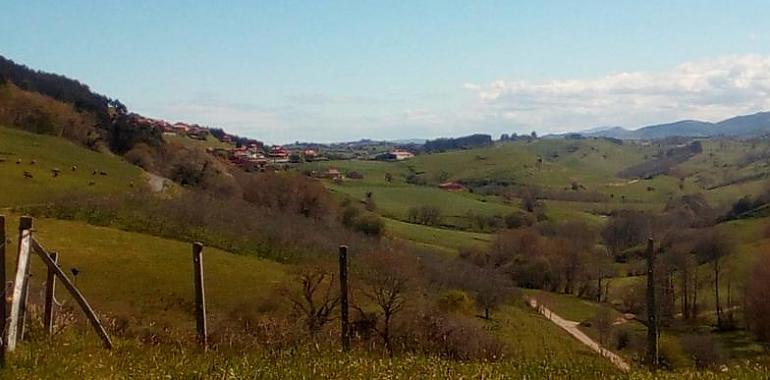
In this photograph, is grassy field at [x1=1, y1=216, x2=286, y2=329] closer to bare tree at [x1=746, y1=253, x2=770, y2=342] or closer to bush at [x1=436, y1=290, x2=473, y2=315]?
bush at [x1=436, y1=290, x2=473, y2=315]

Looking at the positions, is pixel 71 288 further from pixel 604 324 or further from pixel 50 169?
pixel 50 169

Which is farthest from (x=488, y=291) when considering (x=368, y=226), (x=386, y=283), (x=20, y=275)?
(x=20, y=275)

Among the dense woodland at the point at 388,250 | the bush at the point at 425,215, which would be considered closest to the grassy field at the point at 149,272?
the dense woodland at the point at 388,250

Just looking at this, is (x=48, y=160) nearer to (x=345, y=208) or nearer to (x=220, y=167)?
(x=220, y=167)

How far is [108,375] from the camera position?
8.51 metres

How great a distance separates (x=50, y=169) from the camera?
287ft

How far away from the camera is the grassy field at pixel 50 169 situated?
74000mm

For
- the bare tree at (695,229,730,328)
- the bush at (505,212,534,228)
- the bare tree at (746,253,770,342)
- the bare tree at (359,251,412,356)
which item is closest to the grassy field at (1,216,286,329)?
the bare tree at (359,251,412,356)

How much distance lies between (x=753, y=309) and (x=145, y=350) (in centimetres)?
7195

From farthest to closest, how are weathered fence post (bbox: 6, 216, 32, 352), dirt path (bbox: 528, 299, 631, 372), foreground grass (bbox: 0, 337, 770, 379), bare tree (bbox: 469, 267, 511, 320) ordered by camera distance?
bare tree (bbox: 469, 267, 511, 320) < dirt path (bbox: 528, 299, 631, 372) < weathered fence post (bbox: 6, 216, 32, 352) < foreground grass (bbox: 0, 337, 770, 379)

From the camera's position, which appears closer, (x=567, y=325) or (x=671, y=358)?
(x=671, y=358)

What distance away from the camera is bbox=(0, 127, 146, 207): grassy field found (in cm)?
7400

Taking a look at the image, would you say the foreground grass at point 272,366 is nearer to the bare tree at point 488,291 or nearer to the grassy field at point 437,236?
the bare tree at point 488,291

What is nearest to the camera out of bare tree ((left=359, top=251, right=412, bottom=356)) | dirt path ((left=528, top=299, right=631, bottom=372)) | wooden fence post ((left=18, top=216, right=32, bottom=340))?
wooden fence post ((left=18, top=216, right=32, bottom=340))
